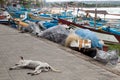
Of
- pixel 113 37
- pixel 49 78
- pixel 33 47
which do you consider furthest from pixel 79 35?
pixel 49 78

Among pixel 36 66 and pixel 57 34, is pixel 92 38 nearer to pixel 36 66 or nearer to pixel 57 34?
pixel 57 34

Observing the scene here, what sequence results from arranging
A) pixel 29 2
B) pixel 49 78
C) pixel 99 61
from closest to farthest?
pixel 49 78 → pixel 99 61 → pixel 29 2

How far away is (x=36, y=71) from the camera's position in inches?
309

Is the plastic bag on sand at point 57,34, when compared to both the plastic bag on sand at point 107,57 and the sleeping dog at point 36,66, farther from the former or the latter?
the sleeping dog at point 36,66

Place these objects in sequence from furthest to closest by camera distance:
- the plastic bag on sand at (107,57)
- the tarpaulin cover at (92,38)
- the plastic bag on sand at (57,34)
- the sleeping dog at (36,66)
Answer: the plastic bag on sand at (57,34) < the tarpaulin cover at (92,38) < the plastic bag on sand at (107,57) < the sleeping dog at (36,66)

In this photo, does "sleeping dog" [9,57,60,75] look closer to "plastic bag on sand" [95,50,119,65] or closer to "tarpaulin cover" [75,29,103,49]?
"plastic bag on sand" [95,50,119,65]

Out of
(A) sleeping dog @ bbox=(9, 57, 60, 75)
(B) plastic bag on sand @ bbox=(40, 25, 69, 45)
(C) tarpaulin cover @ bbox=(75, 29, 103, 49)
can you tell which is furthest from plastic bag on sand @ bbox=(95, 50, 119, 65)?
(B) plastic bag on sand @ bbox=(40, 25, 69, 45)

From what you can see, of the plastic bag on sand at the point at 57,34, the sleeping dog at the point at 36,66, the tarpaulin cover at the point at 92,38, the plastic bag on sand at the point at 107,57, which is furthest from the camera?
the plastic bag on sand at the point at 57,34

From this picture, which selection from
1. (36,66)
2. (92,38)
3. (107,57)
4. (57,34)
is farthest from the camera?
(57,34)

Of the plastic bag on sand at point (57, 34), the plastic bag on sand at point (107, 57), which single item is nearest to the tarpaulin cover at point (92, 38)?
Result: the plastic bag on sand at point (57, 34)

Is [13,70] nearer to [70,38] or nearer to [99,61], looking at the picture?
[99,61]

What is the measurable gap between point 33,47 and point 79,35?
245 centimetres

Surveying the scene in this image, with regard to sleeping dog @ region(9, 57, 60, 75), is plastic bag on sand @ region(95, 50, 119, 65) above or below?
below

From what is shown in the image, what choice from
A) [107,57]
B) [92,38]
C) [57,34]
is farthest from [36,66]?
[57,34]
